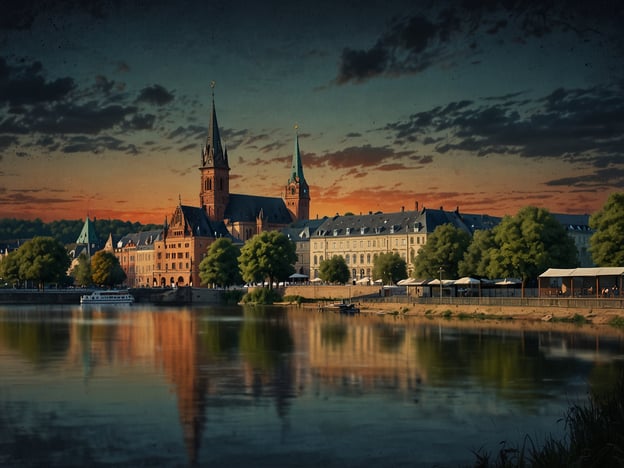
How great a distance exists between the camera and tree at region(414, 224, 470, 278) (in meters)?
116

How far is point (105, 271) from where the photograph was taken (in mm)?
191375

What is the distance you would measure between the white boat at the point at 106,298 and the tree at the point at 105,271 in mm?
28458

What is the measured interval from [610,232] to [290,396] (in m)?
61.5

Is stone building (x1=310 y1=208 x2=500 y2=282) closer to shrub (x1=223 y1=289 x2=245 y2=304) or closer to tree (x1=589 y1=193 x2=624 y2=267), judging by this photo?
shrub (x1=223 y1=289 x2=245 y2=304)

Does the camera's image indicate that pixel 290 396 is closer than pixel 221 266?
Yes

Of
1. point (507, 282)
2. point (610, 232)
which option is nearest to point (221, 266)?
point (507, 282)

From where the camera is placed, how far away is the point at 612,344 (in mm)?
55562

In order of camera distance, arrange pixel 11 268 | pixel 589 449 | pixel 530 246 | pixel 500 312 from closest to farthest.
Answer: pixel 589 449 < pixel 500 312 < pixel 530 246 < pixel 11 268

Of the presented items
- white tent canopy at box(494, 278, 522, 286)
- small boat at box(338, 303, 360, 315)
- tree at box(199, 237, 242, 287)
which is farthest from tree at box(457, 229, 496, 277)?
tree at box(199, 237, 242, 287)

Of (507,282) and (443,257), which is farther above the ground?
(443,257)

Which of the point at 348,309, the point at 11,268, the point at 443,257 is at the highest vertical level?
the point at 11,268

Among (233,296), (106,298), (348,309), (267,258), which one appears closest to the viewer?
(348,309)

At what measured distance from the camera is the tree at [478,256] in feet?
338

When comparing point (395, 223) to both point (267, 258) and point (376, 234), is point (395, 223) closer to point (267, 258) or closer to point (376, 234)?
point (376, 234)
